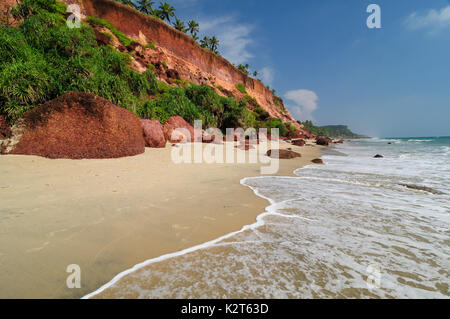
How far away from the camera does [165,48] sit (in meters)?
30.4

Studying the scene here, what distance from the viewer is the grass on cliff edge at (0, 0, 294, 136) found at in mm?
5824

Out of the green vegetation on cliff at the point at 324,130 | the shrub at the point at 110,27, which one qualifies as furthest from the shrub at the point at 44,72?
the green vegetation on cliff at the point at 324,130

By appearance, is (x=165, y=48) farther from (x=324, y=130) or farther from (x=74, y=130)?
(x=324, y=130)

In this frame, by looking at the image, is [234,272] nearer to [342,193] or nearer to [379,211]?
[379,211]

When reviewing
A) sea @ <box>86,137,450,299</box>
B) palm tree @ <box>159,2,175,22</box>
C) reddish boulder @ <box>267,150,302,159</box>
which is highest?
palm tree @ <box>159,2,175,22</box>

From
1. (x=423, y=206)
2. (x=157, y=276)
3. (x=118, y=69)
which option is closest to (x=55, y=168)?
(x=157, y=276)

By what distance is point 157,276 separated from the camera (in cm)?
125

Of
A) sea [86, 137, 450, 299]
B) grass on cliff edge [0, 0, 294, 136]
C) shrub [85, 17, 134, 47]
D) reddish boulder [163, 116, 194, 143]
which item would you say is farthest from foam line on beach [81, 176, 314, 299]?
shrub [85, 17, 134, 47]

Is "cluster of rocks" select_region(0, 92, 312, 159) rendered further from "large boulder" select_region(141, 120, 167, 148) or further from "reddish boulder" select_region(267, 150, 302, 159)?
"reddish boulder" select_region(267, 150, 302, 159)

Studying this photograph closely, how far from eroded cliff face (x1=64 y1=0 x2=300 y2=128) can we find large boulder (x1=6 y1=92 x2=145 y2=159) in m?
18.5

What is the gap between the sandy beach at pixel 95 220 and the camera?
4.13 feet

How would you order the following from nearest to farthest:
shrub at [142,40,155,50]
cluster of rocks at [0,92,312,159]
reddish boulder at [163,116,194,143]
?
cluster of rocks at [0,92,312,159] < reddish boulder at [163,116,194,143] < shrub at [142,40,155,50]

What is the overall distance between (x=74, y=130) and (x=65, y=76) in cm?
310

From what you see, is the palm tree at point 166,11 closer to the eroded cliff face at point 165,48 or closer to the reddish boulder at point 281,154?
the eroded cliff face at point 165,48
